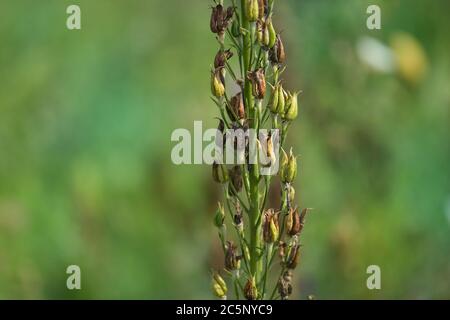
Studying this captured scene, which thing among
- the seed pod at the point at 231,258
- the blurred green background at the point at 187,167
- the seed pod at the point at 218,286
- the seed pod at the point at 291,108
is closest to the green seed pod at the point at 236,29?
the seed pod at the point at 291,108

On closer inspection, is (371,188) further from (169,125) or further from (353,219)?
(169,125)

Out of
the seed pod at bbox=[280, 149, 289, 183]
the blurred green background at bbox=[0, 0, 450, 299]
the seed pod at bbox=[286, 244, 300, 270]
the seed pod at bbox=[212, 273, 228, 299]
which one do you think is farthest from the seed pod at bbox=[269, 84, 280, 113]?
the blurred green background at bbox=[0, 0, 450, 299]

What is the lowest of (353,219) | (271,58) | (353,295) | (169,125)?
(353,295)

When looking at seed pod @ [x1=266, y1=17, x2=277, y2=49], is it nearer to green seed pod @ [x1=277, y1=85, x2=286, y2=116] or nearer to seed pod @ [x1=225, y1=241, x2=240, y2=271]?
green seed pod @ [x1=277, y1=85, x2=286, y2=116]

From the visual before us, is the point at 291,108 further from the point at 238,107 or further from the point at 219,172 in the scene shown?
the point at 219,172

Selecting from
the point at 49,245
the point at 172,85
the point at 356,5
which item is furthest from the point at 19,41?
the point at 356,5
